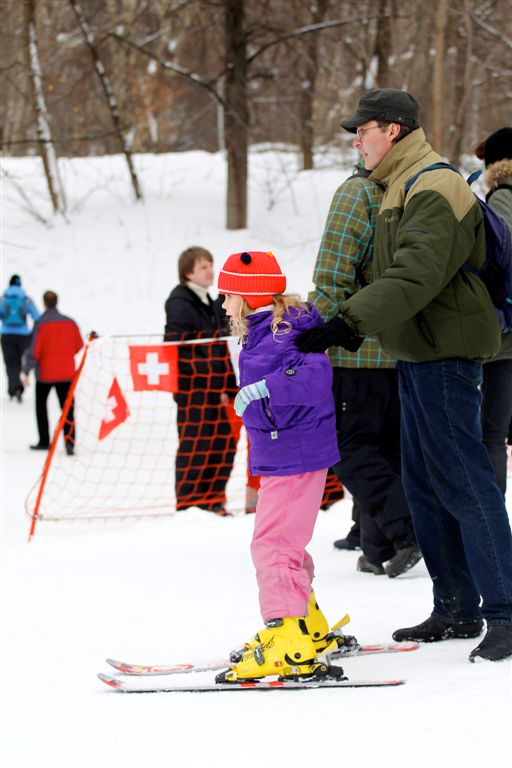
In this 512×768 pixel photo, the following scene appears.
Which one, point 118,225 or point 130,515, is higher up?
point 118,225

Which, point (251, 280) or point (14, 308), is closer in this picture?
point (251, 280)

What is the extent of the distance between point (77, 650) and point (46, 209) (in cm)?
1542

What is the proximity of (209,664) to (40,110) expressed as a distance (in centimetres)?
1563

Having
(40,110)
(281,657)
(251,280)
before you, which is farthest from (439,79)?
(281,657)

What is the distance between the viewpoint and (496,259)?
10.9ft

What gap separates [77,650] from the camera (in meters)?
3.93

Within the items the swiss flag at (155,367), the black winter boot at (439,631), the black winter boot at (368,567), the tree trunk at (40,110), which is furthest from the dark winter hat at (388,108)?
the tree trunk at (40,110)

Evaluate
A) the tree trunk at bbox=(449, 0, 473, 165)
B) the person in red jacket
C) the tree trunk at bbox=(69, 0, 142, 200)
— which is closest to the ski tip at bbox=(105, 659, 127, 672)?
the person in red jacket

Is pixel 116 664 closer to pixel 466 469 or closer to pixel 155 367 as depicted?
pixel 466 469

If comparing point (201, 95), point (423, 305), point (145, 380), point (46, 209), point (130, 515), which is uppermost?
point (201, 95)

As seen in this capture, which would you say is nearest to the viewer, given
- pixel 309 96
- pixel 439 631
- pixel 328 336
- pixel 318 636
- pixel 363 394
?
pixel 328 336

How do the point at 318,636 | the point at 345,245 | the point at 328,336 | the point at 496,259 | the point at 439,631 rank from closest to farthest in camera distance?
the point at 328,336 → the point at 496,259 → the point at 318,636 → the point at 439,631 → the point at 345,245

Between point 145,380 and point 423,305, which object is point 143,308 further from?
point 423,305

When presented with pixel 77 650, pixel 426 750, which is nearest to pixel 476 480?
pixel 426 750
